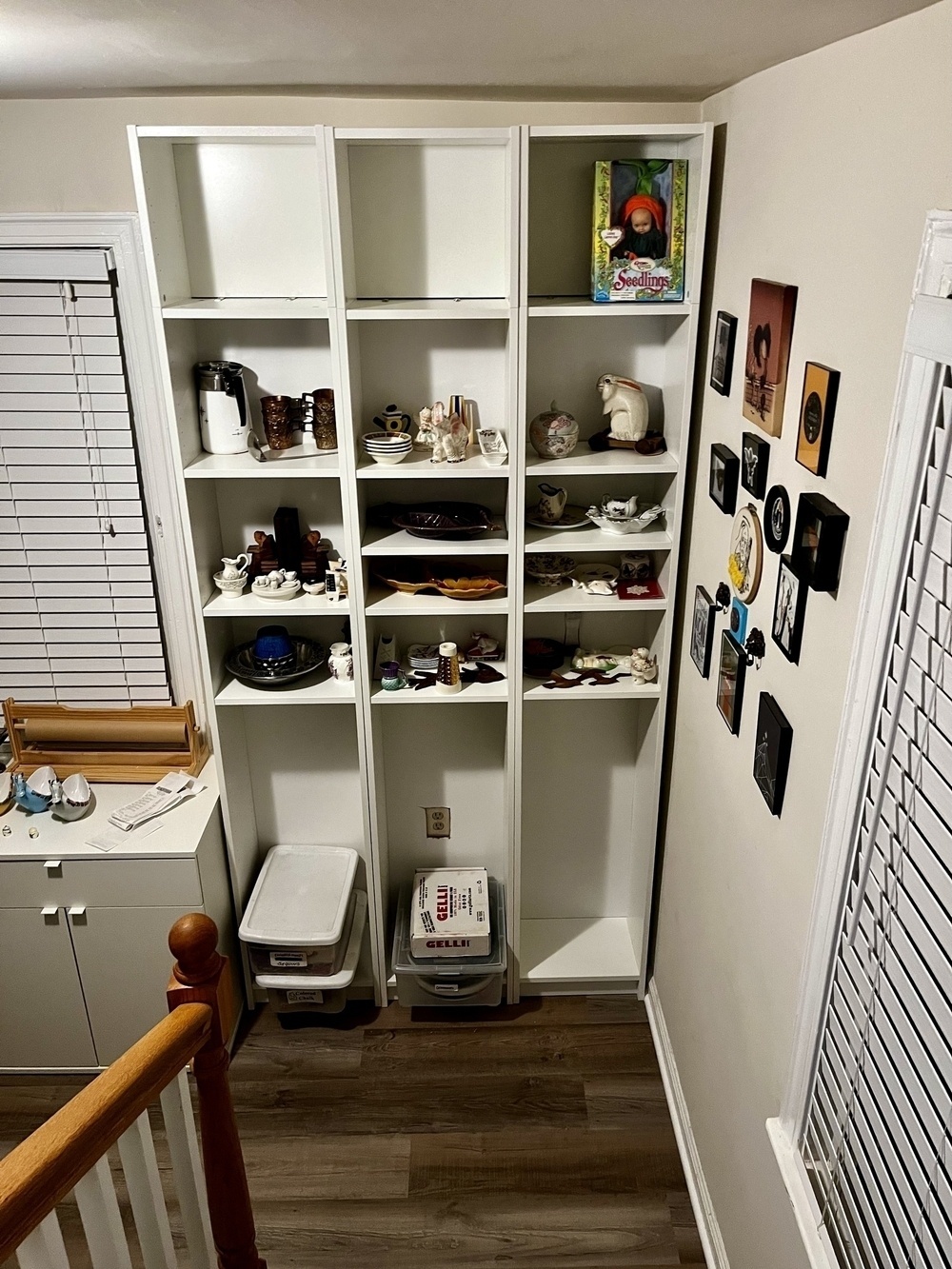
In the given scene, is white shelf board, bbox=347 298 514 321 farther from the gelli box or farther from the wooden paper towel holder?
the gelli box

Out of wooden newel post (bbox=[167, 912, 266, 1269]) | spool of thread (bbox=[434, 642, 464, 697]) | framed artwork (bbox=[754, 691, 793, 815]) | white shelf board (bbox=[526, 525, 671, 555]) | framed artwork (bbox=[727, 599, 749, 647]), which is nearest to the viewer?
wooden newel post (bbox=[167, 912, 266, 1269])

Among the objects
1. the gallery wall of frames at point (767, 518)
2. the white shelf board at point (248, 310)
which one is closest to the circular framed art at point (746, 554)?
the gallery wall of frames at point (767, 518)

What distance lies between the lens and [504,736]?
2930mm

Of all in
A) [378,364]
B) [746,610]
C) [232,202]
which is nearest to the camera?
[746,610]

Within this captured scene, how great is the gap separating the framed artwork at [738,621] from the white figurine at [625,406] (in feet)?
2.05

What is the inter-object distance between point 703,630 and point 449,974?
4.21 ft

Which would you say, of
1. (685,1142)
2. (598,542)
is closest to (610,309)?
(598,542)

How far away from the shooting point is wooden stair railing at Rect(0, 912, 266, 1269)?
1061 millimetres

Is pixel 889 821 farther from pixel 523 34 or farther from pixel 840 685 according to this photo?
pixel 523 34

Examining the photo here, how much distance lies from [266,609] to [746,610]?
1.23 m

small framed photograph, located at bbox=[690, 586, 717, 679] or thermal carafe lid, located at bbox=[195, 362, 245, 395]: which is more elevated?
thermal carafe lid, located at bbox=[195, 362, 245, 395]

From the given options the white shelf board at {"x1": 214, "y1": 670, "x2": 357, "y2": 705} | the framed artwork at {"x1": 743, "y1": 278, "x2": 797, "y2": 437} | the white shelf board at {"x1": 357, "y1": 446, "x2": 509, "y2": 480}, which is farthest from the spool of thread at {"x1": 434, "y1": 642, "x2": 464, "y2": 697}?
the framed artwork at {"x1": 743, "y1": 278, "x2": 797, "y2": 437}

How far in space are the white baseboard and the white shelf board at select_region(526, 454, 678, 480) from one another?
1.58 m

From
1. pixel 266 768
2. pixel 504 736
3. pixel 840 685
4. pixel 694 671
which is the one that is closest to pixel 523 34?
pixel 840 685
